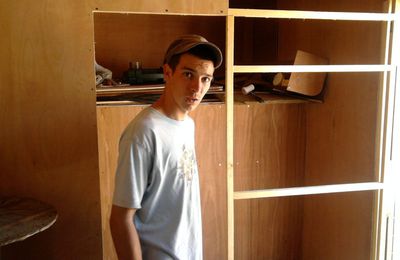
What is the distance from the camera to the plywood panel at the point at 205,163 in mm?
1787

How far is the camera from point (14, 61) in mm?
1633

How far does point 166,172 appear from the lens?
111cm

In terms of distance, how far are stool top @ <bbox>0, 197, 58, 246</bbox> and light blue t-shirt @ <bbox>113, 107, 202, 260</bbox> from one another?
1.87ft

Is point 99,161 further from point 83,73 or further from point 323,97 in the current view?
point 323,97

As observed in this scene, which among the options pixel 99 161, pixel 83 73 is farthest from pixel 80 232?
pixel 83 73

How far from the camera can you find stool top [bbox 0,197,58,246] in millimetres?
1423

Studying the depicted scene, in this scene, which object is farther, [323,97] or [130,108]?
[323,97]

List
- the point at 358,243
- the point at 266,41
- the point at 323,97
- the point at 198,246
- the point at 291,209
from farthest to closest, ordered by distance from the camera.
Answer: the point at 266,41 → the point at 291,209 → the point at 323,97 → the point at 358,243 → the point at 198,246

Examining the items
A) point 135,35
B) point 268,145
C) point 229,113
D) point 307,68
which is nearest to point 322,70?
point 307,68

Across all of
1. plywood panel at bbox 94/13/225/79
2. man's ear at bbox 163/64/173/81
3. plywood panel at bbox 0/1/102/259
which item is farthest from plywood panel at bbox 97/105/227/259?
plywood panel at bbox 94/13/225/79

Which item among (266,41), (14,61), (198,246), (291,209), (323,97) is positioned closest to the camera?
(198,246)

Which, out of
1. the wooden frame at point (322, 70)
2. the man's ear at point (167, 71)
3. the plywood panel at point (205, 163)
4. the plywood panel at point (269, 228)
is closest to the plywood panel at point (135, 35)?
the plywood panel at point (205, 163)

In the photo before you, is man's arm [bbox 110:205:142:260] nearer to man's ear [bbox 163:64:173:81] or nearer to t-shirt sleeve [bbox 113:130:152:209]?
t-shirt sleeve [bbox 113:130:152:209]

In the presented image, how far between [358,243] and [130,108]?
4.26 feet
